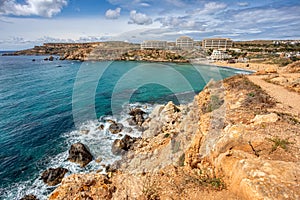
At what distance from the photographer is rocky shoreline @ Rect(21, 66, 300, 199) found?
4.49 metres

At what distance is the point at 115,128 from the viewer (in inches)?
636

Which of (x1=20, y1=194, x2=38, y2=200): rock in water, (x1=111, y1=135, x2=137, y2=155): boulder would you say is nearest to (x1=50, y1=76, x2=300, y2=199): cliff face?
(x1=111, y1=135, x2=137, y2=155): boulder

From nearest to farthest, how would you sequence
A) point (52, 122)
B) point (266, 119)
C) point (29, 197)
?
point (266, 119) → point (29, 197) → point (52, 122)

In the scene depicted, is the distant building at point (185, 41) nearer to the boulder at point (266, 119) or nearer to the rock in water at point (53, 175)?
the boulder at point (266, 119)

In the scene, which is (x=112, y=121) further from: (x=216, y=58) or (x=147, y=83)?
(x=216, y=58)

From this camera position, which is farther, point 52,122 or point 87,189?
point 52,122

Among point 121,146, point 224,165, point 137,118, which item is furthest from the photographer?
point 137,118

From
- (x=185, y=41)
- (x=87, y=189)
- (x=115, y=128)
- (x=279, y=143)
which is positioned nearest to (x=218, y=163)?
(x=279, y=143)

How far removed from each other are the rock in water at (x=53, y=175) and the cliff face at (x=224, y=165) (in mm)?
2301

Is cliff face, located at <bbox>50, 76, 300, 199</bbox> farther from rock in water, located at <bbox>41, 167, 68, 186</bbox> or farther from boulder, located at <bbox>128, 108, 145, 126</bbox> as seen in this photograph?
boulder, located at <bbox>128, 108, 145, 126</bbox>

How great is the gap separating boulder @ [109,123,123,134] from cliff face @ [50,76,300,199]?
4614mm

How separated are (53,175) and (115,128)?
6.62 metres

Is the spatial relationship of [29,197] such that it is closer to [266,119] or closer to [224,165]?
[224,165]

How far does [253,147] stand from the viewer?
5.75 meters
